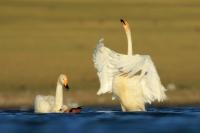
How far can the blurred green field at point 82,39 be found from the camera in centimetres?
3409

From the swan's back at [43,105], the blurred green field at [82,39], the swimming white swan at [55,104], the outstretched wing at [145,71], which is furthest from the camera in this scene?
Answer: the blurred green field at [82,39]

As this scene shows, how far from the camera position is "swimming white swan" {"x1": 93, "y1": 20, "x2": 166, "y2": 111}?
25.3 meters

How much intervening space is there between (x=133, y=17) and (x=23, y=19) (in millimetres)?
3783

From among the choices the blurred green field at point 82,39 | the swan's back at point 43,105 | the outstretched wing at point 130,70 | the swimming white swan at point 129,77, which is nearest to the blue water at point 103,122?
the swan's back at point 43,105

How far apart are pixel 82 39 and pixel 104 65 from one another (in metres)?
12.9

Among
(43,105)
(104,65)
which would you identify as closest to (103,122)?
(104,65)

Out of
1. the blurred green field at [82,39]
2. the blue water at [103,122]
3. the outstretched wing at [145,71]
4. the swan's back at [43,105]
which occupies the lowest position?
the blue water at [103,122]

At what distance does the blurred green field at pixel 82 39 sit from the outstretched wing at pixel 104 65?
5723mm

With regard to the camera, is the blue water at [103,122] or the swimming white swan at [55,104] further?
the swimming white swan at [55,104]

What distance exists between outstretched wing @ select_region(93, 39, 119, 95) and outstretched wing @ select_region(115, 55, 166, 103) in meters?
0.29

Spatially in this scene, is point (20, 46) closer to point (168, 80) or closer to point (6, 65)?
point (6, 65)

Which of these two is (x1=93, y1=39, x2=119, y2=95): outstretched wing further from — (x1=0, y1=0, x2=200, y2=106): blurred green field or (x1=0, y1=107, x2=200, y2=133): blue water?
(x1=0, y1=0, x2=200, y2=106): blurred green field

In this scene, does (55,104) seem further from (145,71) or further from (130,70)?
(145,71)

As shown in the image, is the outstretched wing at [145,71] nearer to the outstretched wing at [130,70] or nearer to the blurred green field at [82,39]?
the outstretched wing at [130,70]
